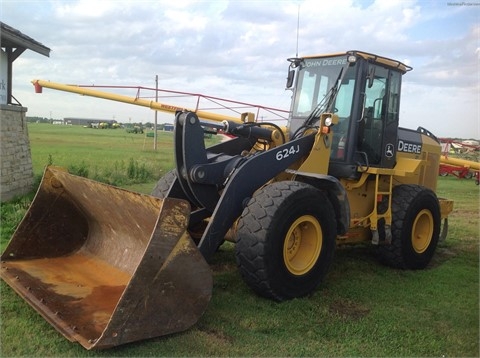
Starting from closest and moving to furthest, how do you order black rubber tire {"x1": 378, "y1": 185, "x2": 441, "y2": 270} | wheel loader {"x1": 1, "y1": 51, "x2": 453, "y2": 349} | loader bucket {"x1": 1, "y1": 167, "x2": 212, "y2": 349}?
1. loader bucket {"x1": 1, "y1": 167, "x2": 212, "y2": 349}
2. wheel loader {"x1": 1, "y1": 51, "x2": 453, "y2": 349}
3. black rubber tire {"x1": 378, "y1": 185, "x2": 441, "y2": 270}

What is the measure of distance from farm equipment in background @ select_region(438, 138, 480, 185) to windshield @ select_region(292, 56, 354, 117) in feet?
11.8

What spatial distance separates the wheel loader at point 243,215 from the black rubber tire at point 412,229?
0.7 inches

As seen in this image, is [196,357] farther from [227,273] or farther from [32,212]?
[32,212]

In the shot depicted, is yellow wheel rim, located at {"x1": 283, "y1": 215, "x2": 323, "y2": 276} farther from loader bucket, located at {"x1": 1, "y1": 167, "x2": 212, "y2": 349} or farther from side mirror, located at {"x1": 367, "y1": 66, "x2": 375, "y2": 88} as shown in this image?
side mirror, located at {"x1": 367, "y1": 66, "x2": 375, "y2": 88}

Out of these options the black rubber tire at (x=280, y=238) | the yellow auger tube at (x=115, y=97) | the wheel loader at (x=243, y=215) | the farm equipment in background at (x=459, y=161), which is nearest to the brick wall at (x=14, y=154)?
the yellow auger tube at (x=115, y=97)

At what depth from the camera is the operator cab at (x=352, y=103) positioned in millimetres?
5863

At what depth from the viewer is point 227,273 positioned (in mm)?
5461

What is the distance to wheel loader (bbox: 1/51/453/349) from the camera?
12.3 ft

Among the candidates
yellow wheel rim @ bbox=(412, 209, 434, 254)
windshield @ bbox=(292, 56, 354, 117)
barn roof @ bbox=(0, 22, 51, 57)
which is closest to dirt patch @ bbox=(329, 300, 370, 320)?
yellow wheel rim @ bbox=(412, 209, 434, 254)

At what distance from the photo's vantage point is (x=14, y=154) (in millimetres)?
10242

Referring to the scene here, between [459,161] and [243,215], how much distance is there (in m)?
6.59

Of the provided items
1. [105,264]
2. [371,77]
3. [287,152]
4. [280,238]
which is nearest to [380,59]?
[371,77]

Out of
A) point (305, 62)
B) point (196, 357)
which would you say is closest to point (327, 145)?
point (305, 62)

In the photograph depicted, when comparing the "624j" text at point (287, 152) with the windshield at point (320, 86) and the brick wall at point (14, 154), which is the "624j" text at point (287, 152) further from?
the brick wall at point (14, 154)
